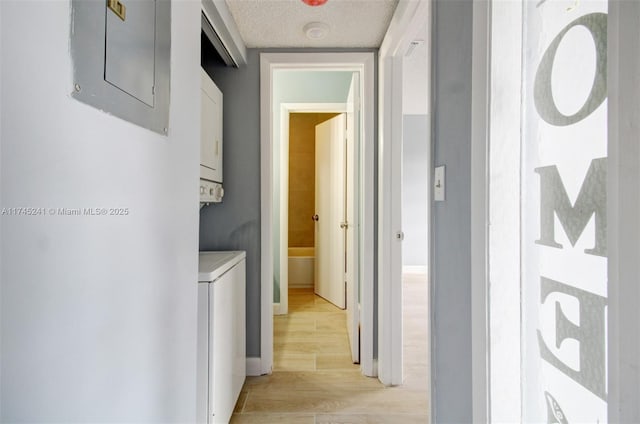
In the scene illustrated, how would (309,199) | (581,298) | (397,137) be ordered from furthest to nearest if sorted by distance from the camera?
(309,199), (397,137), (581,298)

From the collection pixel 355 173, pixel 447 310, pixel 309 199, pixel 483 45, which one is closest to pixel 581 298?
pixel 447 310

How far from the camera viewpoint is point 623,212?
0.43 metres

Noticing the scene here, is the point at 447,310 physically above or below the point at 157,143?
below

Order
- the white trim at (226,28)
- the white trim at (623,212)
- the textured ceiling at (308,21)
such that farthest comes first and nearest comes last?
1. the textured ceiling at (308,21)
2. the white trim at (226,28)
3. the white trim at (623,212)

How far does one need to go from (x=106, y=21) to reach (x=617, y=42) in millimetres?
894

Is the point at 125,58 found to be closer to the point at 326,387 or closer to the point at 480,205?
the point at 480,205

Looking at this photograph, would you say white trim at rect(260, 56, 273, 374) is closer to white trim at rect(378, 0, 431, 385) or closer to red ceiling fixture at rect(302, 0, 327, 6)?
red ceiling fixture at rect(302, 0, 327, 6)

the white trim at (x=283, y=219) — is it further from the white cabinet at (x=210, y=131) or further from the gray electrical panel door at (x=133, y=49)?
the gray electrical panel door at (x=133, y=49)

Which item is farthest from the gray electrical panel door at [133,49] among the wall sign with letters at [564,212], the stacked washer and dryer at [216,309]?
the wall sign with letters at [564,212]

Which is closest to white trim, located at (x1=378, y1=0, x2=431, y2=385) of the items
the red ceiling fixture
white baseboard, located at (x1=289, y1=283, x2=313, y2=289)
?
the red ceiling fixture

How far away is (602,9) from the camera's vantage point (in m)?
0.53

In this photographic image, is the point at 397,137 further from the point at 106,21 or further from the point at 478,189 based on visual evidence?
the point at 106,21

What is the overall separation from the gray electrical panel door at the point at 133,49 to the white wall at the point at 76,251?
9cm

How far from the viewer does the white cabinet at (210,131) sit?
1619 mm
